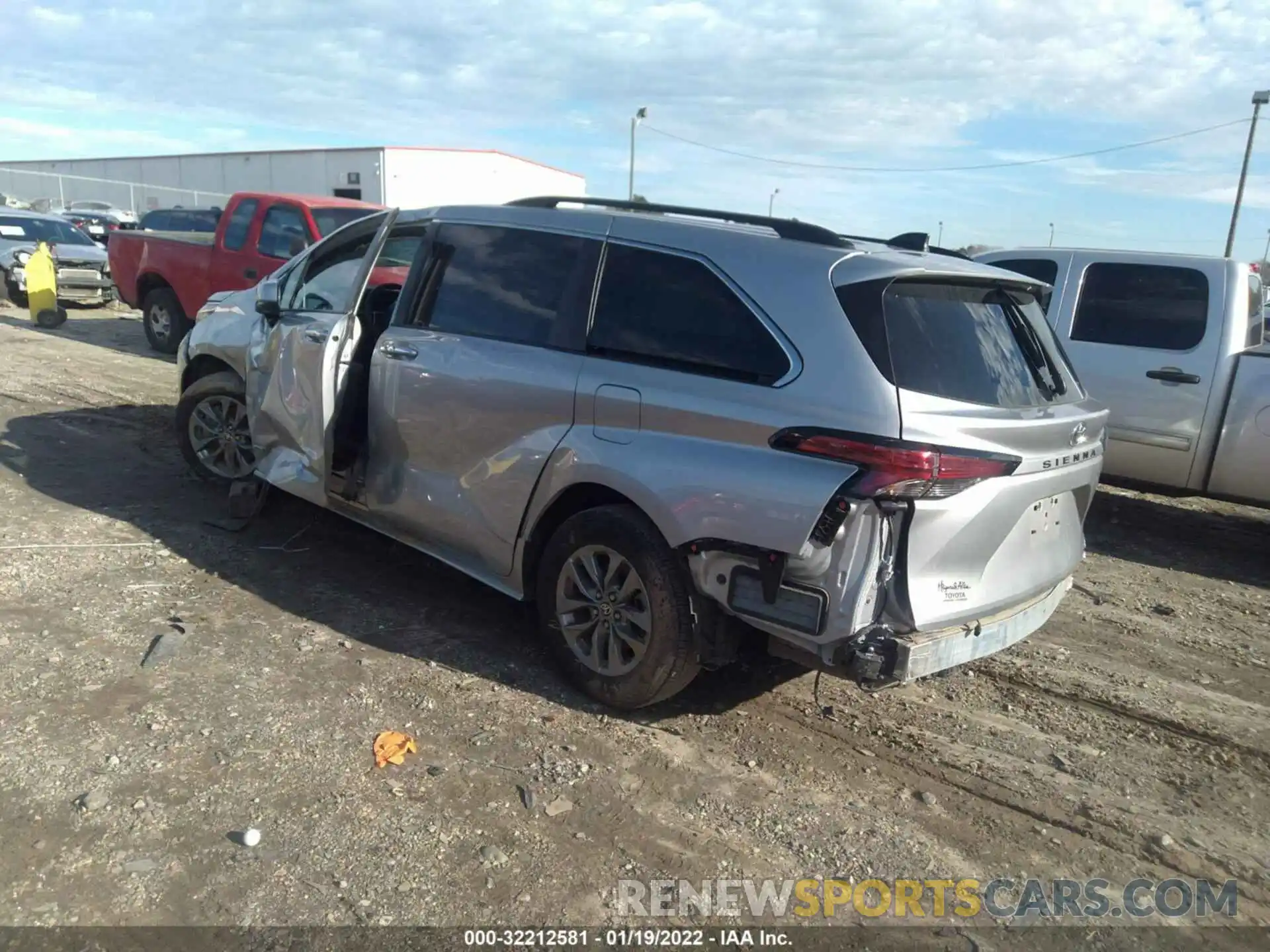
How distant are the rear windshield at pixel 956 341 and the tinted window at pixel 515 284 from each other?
123 centimetres

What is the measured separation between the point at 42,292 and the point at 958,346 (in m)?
15.1

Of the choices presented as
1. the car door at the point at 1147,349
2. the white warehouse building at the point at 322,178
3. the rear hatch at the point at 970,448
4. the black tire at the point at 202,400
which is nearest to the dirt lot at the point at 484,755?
the rear hatch at the point at 970,448

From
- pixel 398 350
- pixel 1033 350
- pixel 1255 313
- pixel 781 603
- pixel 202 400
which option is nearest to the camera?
pixel 781 603

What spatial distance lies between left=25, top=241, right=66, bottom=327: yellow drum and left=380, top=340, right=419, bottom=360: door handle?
12421 mm

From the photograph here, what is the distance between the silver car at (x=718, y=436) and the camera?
3189 mm

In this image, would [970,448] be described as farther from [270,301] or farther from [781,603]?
[270,301]

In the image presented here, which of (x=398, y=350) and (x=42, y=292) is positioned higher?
(x=398, y=350)

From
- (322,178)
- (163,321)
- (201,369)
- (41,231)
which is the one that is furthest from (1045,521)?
(322,178)

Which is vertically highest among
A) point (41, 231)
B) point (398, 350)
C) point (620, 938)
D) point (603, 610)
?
point (41, 231)

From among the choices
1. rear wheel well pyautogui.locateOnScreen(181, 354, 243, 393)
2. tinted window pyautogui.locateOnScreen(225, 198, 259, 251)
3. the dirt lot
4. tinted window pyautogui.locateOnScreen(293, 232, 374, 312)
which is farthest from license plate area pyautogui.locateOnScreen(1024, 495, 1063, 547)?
tinted window pyautogui.locateOnScreen(225, 198, 259, 251)

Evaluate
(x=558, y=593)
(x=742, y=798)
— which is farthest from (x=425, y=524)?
(x=742, y=798)

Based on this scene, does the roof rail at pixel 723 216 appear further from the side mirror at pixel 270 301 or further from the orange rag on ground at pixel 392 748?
the orange rag on ground at pixel 392 748

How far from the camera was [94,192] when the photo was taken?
5138 centimetres

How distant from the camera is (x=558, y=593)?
4.04 meters
